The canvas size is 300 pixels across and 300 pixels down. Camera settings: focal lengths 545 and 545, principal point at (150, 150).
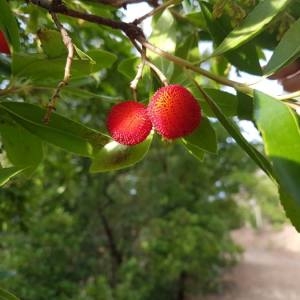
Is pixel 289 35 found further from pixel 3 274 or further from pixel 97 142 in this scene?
pixel 3 274

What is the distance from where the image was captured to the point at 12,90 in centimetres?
86

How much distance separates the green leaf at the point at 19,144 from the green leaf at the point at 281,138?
435mm

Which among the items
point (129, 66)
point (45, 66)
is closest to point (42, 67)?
point (45, 66)

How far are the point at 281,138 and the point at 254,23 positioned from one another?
207mm

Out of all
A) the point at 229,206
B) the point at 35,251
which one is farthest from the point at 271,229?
the point at 35,251

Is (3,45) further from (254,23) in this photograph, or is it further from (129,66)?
(254,23)

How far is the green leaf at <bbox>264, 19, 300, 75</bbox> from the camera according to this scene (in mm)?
671

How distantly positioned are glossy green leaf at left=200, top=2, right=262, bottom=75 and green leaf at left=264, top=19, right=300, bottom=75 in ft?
0.36

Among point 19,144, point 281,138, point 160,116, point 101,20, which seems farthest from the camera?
point 19,144

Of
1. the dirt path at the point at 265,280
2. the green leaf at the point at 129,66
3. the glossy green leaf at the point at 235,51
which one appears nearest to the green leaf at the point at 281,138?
the glossy green leaf at the point at 235,51

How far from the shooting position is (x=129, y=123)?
0.67 m

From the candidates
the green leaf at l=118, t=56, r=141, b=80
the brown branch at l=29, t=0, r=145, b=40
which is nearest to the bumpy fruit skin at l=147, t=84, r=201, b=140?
the brown branch at l=29, t=0, r=145, b=40

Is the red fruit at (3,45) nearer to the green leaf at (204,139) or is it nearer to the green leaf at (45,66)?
the green leaf at (45,66)

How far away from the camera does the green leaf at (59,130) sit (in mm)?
826
